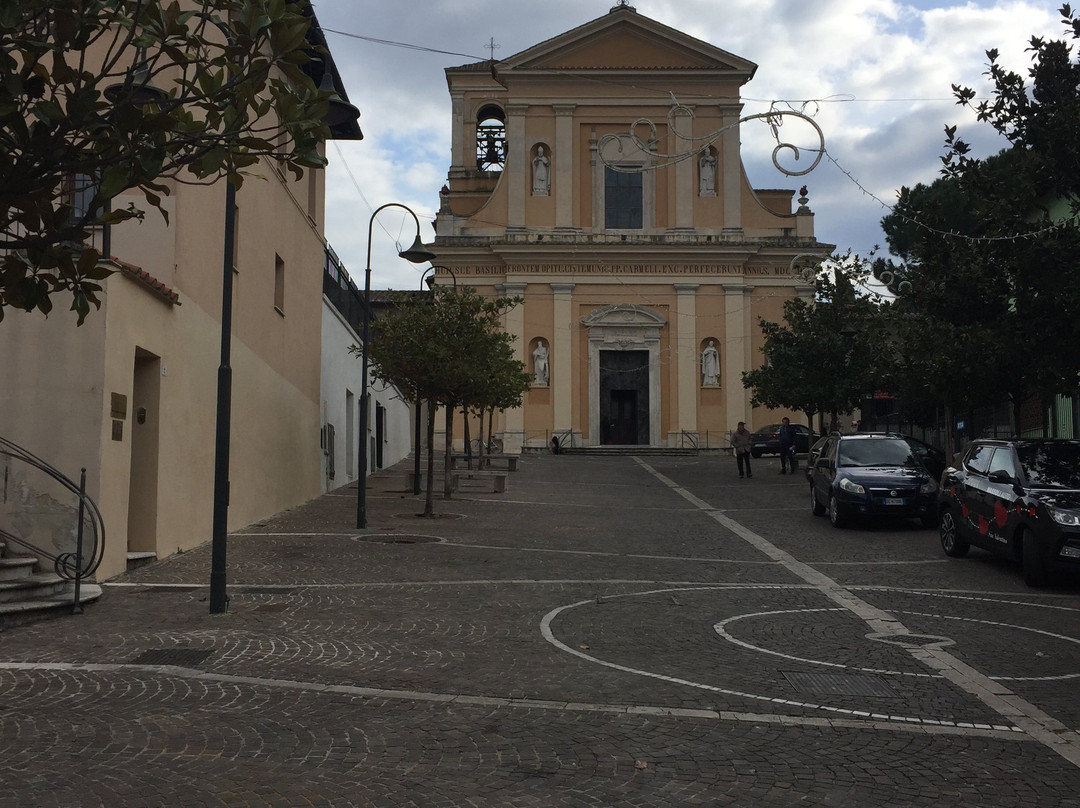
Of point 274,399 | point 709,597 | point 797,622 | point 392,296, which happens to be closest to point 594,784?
point 797,622

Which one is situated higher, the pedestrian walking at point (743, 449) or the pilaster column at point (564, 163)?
the pilaster column at point (564, 163)

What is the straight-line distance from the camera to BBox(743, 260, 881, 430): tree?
30.7 metres

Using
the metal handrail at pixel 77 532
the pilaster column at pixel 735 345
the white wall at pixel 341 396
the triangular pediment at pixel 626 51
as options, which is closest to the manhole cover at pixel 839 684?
the metal handrail at pixel 77 532

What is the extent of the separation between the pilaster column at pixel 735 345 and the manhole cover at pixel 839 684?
38.9m

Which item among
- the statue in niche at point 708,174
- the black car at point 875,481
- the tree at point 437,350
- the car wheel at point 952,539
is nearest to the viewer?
the car wheel at point 952,539

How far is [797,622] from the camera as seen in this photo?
960cm

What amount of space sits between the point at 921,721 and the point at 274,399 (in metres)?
15.5

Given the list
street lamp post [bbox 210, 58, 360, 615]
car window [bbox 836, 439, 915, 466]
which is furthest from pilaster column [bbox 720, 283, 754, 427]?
street lamp post [bbox 210, 58, 360, 615]

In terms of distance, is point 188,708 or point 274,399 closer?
point 188,708

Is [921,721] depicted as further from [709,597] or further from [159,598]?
[159,598]

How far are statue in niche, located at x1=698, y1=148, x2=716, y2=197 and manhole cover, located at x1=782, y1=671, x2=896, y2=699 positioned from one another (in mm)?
41017

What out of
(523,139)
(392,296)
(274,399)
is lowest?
(274,399)

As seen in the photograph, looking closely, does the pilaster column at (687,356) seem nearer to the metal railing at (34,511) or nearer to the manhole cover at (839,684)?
the metal railing at (34,511)

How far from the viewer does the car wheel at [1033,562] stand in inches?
457
